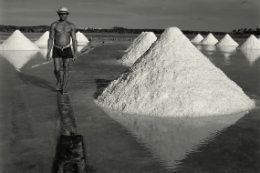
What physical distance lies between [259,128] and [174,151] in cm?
195

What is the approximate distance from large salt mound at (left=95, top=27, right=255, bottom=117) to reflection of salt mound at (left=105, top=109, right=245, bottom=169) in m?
0.26

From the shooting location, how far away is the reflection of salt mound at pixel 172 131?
3.58m

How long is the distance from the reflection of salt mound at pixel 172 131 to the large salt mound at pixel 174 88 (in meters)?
0.26

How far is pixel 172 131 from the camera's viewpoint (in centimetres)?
436

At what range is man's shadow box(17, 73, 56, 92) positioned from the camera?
25.7ft

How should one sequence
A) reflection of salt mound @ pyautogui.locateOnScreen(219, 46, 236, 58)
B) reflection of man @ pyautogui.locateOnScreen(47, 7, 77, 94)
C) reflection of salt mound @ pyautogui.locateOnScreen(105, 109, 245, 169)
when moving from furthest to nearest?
reflection of salt mound @ pyautogui.locateOnScreen(219, 46, 236, 58) < reflection of man @ pyautogui.locateOnScreen(47, 7, 77, 94) < reflection of salt mound @ pyautogui.locateOnScreen(105, 109, 245, 169)

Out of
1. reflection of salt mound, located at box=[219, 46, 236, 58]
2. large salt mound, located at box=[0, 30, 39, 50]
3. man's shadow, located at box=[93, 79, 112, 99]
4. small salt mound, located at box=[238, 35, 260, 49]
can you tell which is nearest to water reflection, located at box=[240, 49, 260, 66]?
reflection of salt mound, located at box=[219, 46, 236, 58]

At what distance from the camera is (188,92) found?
5523 millimetres

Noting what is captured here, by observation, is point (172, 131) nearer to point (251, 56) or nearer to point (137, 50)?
point (137, 50)

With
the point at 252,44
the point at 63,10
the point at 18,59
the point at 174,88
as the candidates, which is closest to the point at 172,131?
the point at 174,88

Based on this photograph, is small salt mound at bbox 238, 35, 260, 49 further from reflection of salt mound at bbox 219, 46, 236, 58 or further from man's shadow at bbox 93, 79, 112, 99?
man's shadow at bbox 93, 79, 112, 99

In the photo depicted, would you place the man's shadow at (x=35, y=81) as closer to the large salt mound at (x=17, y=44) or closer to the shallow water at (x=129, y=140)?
the shallow water at (x=129, y=140)

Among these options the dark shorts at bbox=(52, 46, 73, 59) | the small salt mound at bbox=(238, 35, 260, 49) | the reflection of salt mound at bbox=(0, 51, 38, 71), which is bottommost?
the dark shorts at bbox=(52, 46, 73, 59)

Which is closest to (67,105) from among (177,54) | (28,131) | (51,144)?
(28,131)
